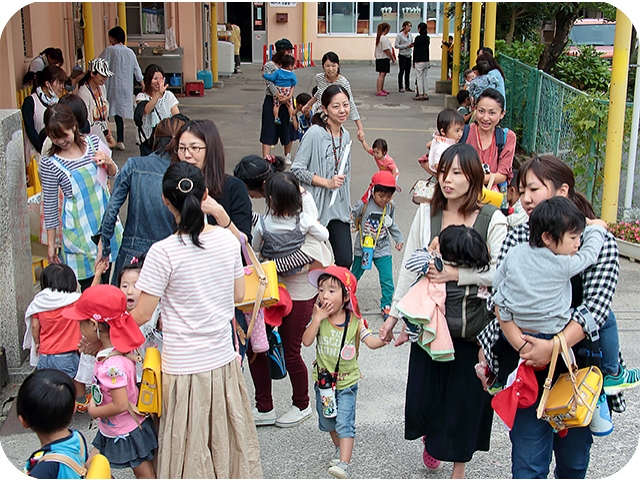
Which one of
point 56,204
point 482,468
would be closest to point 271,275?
point 482,468

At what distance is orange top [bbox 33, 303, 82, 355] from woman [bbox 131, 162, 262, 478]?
1.43 meters

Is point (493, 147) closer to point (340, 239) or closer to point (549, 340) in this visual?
point (340, 239)

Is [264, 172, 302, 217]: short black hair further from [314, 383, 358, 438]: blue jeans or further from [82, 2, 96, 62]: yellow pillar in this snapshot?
[82, 2, 96, 62]: yellow pillar

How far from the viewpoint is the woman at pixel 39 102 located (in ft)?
26.3

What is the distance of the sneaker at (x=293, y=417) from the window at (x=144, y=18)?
16.0 metres

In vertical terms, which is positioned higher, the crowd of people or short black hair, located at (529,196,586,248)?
short black hair, located at (529,196,586,248)

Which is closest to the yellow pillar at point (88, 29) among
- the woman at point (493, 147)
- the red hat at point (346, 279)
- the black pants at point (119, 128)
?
the black pants at point (119, 128)

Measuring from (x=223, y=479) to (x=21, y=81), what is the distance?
27.2ft

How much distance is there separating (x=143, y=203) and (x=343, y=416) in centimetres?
154

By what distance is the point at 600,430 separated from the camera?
347 centimetres

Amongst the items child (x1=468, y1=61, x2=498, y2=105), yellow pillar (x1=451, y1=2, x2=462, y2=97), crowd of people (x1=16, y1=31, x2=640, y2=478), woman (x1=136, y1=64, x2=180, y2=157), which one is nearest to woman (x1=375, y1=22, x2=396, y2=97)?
yellow pillar (x1=451, y1=2, x2=462, y2=97)

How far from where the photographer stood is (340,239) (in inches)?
233

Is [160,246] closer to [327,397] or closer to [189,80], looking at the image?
[327,397]

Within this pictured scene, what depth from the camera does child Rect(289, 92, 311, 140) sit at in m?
10.0
